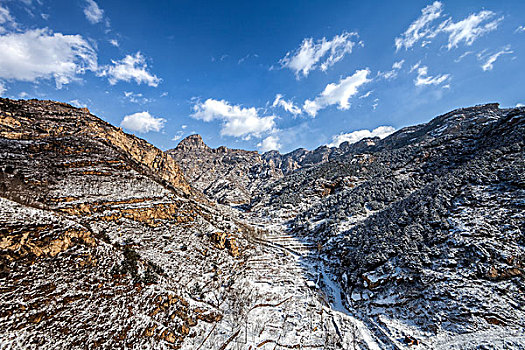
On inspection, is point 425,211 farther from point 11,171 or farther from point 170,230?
point 11,171

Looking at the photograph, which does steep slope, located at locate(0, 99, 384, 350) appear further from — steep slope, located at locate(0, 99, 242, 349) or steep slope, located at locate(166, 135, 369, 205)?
steep slope, located at locate(166, 135, 369, 205)

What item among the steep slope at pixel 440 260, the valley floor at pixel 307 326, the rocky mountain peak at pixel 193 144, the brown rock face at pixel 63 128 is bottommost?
the valley floor at pixel 307 326

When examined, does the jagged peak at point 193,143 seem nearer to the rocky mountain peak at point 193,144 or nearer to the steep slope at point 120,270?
the rocky mountain peak at point 193,144

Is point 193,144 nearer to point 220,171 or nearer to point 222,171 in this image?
point 220,171

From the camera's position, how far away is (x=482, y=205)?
2166 centimetres

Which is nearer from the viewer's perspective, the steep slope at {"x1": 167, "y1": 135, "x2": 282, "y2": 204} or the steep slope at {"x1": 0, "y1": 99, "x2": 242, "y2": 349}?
the steep slope at {"x1": 0, "y1": 99, "x2": 242, "y2": 349}

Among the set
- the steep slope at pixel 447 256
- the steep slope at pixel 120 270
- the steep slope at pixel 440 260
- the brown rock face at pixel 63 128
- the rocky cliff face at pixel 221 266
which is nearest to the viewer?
the steep slope at pixel 120 270

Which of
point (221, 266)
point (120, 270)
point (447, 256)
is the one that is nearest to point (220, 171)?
point (221, 266)

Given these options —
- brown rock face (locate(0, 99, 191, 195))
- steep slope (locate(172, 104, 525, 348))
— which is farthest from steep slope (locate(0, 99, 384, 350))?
steep slope (locate(172, 104, 525, 348))

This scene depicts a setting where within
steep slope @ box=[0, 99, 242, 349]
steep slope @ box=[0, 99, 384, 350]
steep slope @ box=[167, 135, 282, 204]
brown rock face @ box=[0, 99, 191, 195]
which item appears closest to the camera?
steep slope @ box=[0, 99, 242, 349]

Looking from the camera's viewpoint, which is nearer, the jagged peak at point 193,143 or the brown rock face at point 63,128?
the brown rock face at point 63,128

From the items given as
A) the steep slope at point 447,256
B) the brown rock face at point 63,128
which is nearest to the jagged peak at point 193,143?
the brown rock face at point 63,128

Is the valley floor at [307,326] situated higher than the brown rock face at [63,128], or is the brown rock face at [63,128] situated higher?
the brown rock face at [63,128]

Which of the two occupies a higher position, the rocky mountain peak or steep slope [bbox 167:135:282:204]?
the rocky mountain peak
